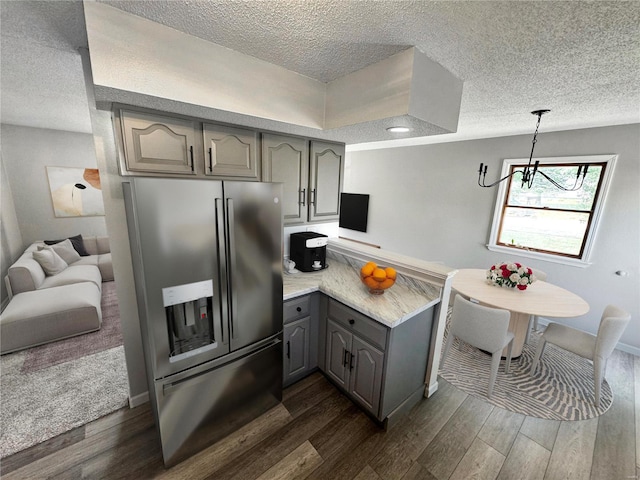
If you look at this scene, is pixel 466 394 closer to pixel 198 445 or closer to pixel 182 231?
pixel 198 445

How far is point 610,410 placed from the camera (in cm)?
211

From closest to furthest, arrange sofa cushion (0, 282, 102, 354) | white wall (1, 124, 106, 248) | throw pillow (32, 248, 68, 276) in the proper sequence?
sofa cushion (0, 282, 102, 354) < throw pillow (32, 248, 68, 276) < white wall (1, 124, 106, 248)

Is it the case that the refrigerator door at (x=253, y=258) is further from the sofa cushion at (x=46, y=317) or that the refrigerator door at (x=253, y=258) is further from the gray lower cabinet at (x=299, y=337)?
the sofa cushion at (x=46, y=317)

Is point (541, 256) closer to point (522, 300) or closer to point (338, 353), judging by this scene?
point (522, 300)

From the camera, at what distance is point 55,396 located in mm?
2105

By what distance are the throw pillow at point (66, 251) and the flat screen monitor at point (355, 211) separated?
4.83 metres

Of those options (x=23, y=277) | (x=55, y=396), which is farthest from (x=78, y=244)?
(x=55, y=396)

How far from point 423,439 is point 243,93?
2.70 meters

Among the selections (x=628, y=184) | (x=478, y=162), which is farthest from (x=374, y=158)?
(x=628, y=184)

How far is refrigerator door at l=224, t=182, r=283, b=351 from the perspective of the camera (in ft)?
5.20

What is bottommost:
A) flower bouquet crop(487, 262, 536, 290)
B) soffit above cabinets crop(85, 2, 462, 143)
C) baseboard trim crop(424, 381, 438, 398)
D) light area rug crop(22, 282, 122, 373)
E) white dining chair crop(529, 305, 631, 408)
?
light area rug crop(22, 282, 122, 373)

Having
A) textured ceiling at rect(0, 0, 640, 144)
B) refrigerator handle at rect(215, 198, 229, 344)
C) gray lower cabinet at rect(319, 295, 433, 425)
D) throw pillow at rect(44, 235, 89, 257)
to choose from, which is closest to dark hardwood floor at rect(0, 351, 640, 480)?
gray lower cabinet at rect(319, 295, 433, 425)

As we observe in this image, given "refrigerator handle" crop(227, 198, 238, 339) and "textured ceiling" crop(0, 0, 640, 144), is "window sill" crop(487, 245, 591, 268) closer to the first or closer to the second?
"textured ceiling" crop(0, 0, 640, 144)

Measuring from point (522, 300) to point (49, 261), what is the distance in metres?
→ 5.89
